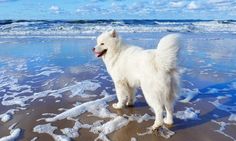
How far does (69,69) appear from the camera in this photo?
10344mm

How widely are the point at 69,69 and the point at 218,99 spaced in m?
4.90

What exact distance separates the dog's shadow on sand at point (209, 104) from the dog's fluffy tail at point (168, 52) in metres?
1.07

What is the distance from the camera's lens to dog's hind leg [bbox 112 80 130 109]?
6.25 meters

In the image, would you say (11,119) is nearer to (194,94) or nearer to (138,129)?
(138,129)

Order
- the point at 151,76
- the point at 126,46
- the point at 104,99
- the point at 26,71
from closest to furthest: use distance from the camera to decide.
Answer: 1. the point at 151,76
2. the point at 126,46
3. the point at 104,99
4. the point at 26,71

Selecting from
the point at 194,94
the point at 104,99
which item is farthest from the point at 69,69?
the point at 194,94

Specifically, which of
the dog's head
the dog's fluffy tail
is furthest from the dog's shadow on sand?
the dog's head

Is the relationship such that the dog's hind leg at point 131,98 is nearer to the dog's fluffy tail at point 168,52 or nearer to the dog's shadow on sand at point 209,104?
the dog's shadow on sand at point 209,104

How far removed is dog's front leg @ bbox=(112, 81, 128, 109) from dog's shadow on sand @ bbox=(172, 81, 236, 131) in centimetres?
113


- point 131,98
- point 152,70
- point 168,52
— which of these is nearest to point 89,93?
point 131,98

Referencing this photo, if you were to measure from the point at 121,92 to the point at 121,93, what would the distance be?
0.07ft

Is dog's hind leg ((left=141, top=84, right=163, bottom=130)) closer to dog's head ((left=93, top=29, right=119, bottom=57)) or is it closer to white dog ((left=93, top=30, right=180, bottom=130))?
white dog ((left=93, top=30, right=180, bottom=130))

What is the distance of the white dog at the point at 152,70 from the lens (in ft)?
16.3

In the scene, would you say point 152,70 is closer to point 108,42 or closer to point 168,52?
point 168,52
